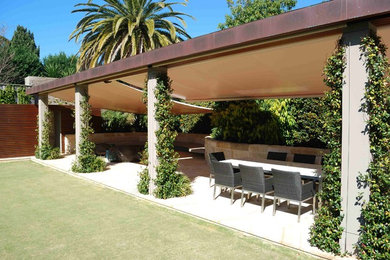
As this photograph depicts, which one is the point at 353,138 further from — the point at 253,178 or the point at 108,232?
the point at 108,232

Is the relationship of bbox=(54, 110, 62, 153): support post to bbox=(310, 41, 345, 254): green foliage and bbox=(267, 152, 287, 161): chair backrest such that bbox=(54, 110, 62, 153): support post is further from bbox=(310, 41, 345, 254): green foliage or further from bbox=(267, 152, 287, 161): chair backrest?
bbox=(310, 41, 345, 254): green foliage

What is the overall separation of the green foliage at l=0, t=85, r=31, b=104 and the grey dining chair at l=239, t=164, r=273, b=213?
44.9ft

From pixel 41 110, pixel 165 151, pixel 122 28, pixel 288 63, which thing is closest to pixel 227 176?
pixel 165 151

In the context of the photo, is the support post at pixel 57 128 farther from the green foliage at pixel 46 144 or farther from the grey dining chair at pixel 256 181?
the grey dining chair at pixel 256 181

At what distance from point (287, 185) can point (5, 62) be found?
34620 millimetres

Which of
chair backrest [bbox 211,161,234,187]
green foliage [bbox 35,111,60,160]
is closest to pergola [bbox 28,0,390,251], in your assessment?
chair backrest [bbox 211,161,234,187]

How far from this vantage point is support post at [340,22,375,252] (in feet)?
11.0

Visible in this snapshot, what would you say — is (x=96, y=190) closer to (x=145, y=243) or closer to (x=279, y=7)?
(x=145, y=243)

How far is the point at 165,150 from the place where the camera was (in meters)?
6.42

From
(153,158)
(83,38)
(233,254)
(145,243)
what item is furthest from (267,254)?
(83,38)

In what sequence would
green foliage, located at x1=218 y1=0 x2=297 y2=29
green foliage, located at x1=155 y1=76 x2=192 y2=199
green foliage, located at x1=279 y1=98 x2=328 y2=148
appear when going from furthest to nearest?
green foliage, located at x1=218 y1=0 x2=297 y2=29
green foliage, located at x1=279 y1=98 x2=328 y2=148
green foliage, located at x1=155 y1=76 x2=192 y2=199

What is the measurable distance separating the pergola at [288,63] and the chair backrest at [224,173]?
1.42 m

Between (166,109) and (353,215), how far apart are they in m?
4.12

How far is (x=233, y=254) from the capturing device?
12.1 ft
